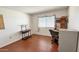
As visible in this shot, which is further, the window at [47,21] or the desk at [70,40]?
the window at [47,21]

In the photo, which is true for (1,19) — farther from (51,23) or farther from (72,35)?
(72,35)

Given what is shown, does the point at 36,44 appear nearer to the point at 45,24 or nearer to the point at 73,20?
the point at 45,24

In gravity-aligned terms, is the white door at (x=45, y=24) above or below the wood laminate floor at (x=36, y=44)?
above

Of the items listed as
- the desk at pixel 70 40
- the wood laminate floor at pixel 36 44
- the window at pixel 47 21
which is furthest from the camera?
the wood laminate floor at pixel 36 44

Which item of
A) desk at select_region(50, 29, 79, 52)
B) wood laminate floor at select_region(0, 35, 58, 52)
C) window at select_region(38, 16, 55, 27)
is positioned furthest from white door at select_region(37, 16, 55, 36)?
desk at select_region(50, 29, 79, 52)

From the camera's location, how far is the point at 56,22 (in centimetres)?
125

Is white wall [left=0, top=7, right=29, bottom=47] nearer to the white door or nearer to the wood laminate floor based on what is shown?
the wood laminate floor

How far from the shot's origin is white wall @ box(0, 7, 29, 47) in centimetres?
128

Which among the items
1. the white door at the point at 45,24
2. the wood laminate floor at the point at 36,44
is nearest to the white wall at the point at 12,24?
the wood laminate floor at the point at 36,44

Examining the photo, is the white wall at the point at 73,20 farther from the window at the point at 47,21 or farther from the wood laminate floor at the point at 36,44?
the wood laminate floor at the point at 36,44

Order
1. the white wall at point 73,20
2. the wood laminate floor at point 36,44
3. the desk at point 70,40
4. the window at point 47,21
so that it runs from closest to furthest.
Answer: the desk at point 70,40
the white wall at point 73,20
the window at point 47,21
the wood laminate floor at point 36,44

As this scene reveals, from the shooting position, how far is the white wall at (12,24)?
1279 mm
